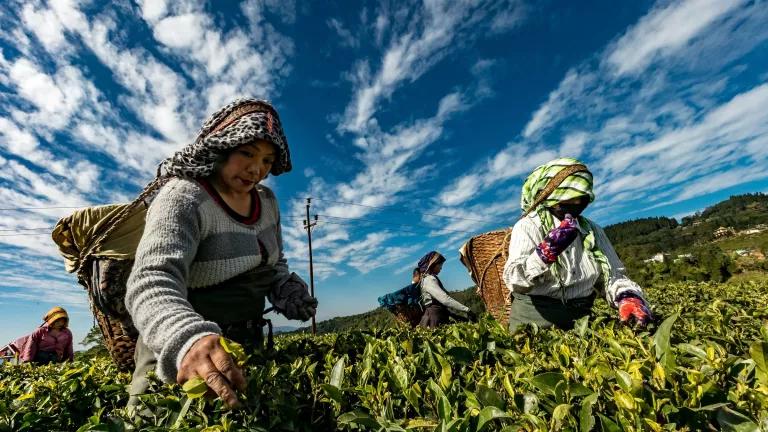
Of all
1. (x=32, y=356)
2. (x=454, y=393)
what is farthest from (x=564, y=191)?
(x=32, y=356)

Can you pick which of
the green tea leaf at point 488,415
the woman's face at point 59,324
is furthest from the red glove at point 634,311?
the woman's face at point 59,324

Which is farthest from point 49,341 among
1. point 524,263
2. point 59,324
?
point 524,263

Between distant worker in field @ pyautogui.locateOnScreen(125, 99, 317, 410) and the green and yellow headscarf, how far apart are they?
1947 millimetres

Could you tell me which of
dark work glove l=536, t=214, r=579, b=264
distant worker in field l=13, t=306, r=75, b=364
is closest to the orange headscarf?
distant worker in field l=13, t=306, r=75, b=364

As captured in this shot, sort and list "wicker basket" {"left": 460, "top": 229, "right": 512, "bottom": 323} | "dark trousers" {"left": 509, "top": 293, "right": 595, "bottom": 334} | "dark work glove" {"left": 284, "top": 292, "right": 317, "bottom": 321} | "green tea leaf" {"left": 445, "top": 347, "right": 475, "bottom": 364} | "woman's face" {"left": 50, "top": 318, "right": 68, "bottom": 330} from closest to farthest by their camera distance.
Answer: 1. "green tea leaf" {"left": 445, "top": 347, "right": 475, "bottom": 364}
2. "dark work glove" {"left": 284, "top": 292, "right": 317, "bottom": 321}
3. "dark trousers" {"left": 509, "top": 293, "right": 595, "bottom": 334}
4. "wicker basket" {"left": 460, "top": 229, "right": 512, "bottom": 323}
5. "woman's face" {"left": 50, "top": 318, "right": 68, "bottom": 330}

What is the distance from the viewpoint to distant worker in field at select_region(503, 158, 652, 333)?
287 centimetres

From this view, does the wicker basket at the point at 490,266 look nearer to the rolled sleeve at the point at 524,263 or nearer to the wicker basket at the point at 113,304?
the rolled sleeve at the point at 524,263

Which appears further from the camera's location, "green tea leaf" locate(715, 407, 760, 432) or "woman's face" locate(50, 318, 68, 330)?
"woman's face" locate(50, 318, 68, 330)

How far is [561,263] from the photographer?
299cm

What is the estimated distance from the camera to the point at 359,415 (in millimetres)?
972

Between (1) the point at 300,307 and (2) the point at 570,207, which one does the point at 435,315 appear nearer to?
(2) the point at 570,207

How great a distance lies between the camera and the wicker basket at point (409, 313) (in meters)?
8.70

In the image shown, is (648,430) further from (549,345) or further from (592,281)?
(592,281)

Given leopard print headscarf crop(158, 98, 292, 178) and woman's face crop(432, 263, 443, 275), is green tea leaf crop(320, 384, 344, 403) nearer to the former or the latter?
leopard print headscarf crop(158, 98, 292, 178)
